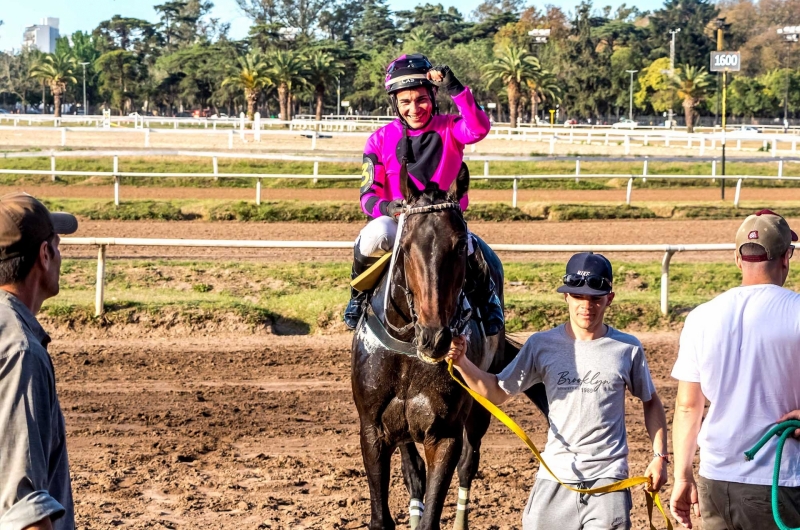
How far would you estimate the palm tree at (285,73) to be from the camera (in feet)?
188

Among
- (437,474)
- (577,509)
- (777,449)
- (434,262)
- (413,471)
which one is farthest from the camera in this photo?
(413,471)

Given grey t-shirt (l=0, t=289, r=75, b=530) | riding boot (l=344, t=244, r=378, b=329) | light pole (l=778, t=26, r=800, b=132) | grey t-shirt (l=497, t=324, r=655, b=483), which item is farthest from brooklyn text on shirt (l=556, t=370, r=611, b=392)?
light pole (l=778, t=26, r=800, b=132)

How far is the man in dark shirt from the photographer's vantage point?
97.3 inches

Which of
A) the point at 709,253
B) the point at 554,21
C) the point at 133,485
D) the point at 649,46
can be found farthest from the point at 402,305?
the point at 554,21

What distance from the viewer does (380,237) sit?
5.09 m

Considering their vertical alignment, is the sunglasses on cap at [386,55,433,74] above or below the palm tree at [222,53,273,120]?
below

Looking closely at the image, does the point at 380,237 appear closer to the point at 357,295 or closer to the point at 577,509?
the point at 357,295

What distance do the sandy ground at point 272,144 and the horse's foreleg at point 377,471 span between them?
2933 cm

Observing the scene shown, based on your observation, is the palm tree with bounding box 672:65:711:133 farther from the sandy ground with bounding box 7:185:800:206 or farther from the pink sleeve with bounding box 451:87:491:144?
the pink sleeve with bounding box 451:87:491:144

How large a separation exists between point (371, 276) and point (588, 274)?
146cm

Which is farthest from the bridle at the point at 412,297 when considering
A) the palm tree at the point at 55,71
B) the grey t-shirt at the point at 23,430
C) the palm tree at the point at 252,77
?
the palm tree at the point at 55,71

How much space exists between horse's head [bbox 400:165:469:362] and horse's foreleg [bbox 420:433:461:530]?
82cm

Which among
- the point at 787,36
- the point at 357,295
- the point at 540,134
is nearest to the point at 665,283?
the point at 357,295

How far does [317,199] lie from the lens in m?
23.1
